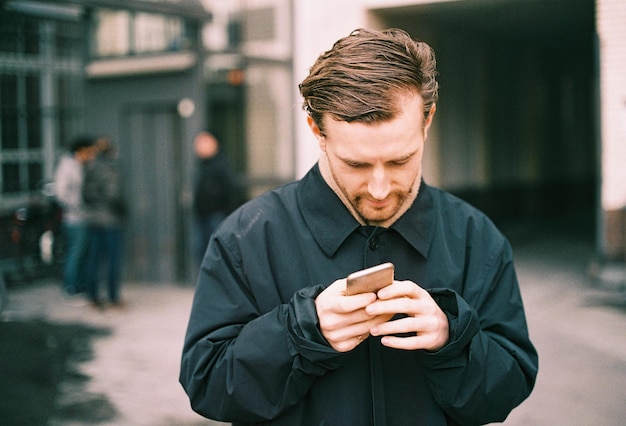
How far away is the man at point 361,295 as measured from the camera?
1568 mm

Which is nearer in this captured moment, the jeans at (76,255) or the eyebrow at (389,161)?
the eyebrow at (389,161)

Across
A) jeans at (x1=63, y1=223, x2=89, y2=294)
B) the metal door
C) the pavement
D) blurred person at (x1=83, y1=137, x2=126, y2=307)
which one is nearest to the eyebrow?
the pavement

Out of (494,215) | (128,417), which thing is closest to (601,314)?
(128,417)

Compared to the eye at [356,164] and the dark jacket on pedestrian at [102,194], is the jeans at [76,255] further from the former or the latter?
the eye at [356,164]

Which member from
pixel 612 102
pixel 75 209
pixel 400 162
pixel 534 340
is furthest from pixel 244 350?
pixel 612 102

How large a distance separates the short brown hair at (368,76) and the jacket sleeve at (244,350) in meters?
0.41

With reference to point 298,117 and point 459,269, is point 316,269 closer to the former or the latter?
point 459,269

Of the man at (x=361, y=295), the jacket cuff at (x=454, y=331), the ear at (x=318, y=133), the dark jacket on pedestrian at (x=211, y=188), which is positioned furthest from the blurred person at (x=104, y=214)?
the jacket cuff at (x=454, y=331)

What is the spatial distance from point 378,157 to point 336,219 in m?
0.22

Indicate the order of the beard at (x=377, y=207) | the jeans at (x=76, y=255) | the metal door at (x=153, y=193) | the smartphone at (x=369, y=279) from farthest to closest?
the metal door at (x=153, y=193), the jeans at (x=76, y=255), the beard at (x=377, y=207), the smartphone at (x=369, y=279)

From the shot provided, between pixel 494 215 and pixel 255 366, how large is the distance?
12.6 meters

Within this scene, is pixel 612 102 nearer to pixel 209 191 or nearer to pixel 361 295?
pixel 209 191

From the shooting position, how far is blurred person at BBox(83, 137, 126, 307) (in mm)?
8109

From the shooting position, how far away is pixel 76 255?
889cm
